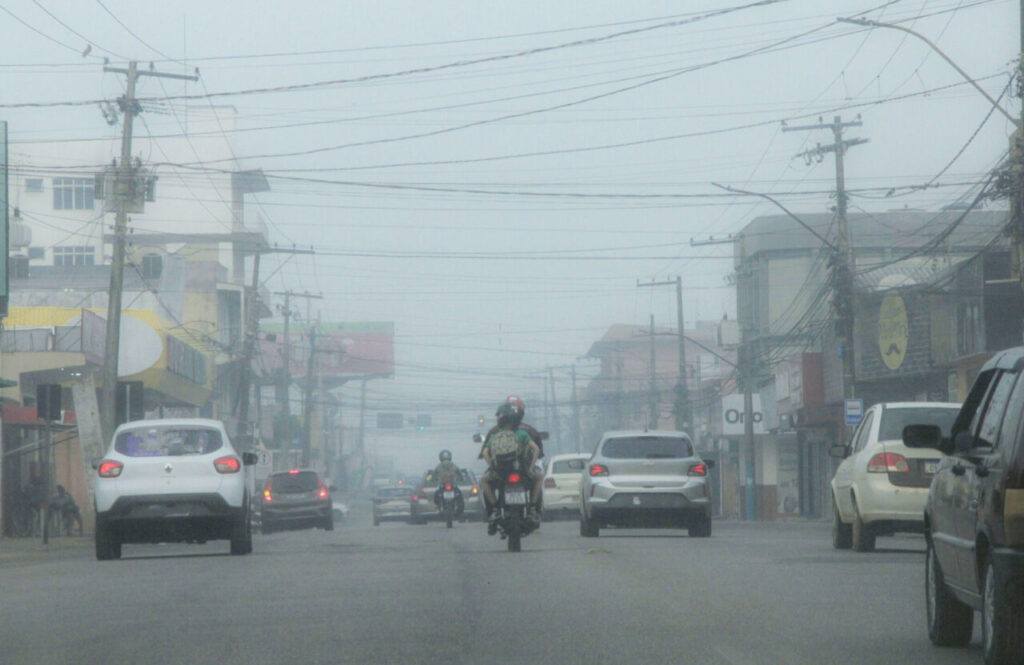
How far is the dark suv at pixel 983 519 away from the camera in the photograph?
701 cm

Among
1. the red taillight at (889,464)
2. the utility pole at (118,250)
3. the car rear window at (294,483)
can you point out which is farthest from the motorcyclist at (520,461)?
the car rear window at (294,483)

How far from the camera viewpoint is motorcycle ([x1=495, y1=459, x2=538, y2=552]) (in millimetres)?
18656

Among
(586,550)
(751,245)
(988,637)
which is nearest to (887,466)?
(586,550)

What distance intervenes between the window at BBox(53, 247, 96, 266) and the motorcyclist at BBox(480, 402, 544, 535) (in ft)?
269

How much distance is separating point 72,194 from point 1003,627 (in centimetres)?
9822

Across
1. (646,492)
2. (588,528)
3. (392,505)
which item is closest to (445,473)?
(588,528)

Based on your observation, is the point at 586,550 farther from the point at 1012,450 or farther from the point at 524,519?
the point at 1012,450

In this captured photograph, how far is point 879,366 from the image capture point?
4244 cm

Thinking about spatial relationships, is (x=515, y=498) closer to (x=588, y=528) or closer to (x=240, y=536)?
(x=240, y=536)

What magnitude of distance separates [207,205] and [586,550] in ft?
264

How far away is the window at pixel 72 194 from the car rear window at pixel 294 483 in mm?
64932

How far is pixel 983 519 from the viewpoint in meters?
7.36

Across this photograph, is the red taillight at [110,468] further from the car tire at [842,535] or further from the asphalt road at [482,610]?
the car tire at [842,535]

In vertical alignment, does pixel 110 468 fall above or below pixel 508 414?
below
